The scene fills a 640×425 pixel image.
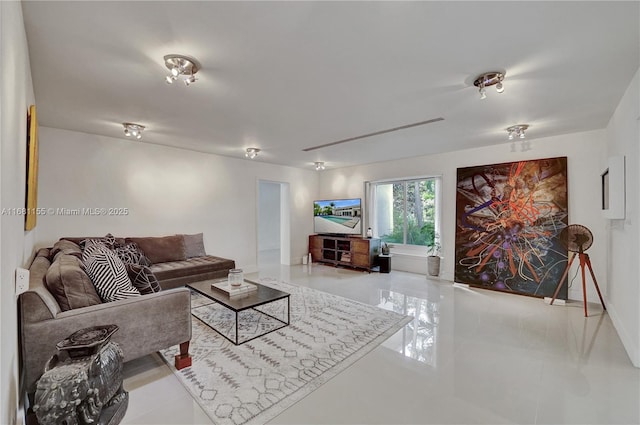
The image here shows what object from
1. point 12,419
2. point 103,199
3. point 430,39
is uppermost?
point 430,39

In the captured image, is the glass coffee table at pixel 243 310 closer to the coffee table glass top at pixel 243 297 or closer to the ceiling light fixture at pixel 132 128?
the coffee table glass top at pixel 243 297

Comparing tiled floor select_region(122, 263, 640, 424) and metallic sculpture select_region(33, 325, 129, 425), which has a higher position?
metallic sculpture select_region(33, 325, 129, 425)

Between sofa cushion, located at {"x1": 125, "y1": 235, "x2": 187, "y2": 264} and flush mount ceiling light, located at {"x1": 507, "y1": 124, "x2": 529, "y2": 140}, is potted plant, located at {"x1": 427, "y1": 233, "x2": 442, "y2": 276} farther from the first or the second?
sofa cushion, located at {"x1": 125, "y1": 235, "x2": 187, "y2": 264}

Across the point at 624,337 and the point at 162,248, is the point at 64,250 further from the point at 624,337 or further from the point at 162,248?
the point at 624,337

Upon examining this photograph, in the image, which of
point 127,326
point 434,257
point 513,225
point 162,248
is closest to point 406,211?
point 434,257

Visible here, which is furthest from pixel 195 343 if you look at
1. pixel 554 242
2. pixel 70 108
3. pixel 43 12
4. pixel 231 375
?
pixel 554 242

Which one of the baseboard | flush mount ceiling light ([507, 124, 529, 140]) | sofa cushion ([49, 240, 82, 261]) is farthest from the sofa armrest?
flush mount ceiling light ([507, 124, 529, 140])

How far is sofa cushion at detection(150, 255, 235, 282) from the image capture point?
369cm

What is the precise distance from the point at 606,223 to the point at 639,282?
1931 mm

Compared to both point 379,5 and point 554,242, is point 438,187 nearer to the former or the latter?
point 554,242

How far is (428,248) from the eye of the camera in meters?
5.62

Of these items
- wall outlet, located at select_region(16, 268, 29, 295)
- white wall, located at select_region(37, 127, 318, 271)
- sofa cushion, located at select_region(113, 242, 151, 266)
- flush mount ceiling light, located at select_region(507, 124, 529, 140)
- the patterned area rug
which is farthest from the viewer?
white wall, located at select_region(37, 127, 318, 271)

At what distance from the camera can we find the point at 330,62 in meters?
2.07

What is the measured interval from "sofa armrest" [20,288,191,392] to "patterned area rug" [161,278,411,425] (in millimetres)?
356
